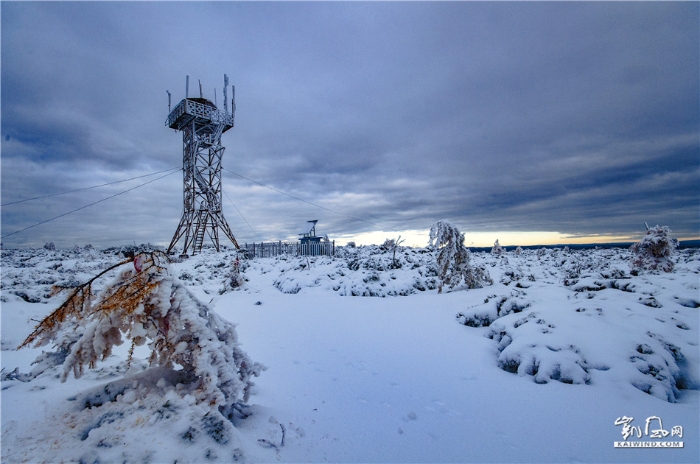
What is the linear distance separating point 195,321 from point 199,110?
26.3 m

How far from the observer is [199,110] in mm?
23188

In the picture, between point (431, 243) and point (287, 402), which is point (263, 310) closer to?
point (287, 402)

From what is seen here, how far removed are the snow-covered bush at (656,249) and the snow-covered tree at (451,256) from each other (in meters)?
5.74

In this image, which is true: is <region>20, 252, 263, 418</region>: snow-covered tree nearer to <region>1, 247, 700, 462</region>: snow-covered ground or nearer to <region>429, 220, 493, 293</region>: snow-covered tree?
<region>1, 247, 700, 462</region>: snow-covered ground

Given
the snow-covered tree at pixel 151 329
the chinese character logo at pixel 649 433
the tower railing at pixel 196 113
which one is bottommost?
the chinese character logo at pixel 649 433

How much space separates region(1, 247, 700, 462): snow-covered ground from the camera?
187 cm

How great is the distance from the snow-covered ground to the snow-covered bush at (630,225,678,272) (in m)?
5.57

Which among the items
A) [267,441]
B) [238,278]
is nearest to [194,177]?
[238,278]

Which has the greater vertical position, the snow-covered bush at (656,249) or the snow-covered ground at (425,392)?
the snow-covered bush at (656,249)

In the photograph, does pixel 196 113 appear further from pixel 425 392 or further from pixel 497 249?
pixel 497 249

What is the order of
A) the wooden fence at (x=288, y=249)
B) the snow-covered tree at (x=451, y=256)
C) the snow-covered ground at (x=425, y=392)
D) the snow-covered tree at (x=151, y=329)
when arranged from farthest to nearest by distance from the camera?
the wooden fence at (x=288, y=249) → the snow-covered tree at (x=451, y=256) → the snow-covered tree at (x=151, y=329) → the snow-covered ground at (x=425, y=392)

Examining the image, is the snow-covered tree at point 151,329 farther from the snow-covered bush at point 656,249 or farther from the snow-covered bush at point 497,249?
the snow-covered bush at point 497,249

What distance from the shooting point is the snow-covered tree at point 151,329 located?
2068 mm

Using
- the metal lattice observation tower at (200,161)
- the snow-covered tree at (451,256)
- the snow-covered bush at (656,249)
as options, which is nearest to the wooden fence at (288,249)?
the metal lattice observation tower at (200,161)
